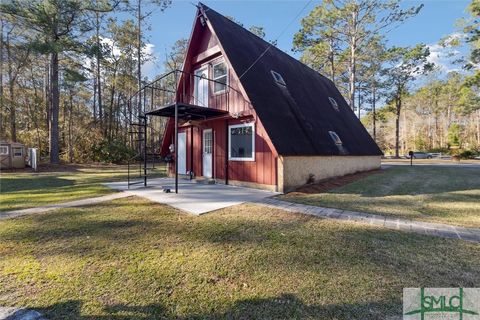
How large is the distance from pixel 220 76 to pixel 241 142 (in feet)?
9.77

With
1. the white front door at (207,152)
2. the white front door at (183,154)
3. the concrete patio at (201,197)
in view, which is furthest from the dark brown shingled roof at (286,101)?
the white front door at (183,154)

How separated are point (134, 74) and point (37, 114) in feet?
35.5

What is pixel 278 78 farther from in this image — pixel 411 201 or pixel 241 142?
pixel 411 201

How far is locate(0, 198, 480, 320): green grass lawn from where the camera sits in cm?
226

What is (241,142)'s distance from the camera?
8906mm

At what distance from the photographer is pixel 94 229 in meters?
4.27

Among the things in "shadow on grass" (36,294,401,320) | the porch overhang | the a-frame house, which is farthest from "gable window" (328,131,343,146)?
"shadow on grass" (36,294,401,320)

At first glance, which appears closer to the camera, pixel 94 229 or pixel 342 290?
pixel 342 290

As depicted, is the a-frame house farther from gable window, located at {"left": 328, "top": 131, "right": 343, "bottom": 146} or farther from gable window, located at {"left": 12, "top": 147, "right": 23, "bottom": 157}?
gable window, located at {"left": 12, "top": 147, "right": 23, "bottom": 157}

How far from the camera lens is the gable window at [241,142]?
336 inches

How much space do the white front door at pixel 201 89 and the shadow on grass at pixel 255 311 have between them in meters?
8.84

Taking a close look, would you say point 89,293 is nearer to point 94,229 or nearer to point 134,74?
point 94,229

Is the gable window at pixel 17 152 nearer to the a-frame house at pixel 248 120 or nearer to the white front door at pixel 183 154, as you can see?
the a-frame house at pixel 248 120

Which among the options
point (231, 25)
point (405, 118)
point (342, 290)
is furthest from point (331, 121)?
point (405, 118)
